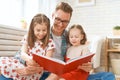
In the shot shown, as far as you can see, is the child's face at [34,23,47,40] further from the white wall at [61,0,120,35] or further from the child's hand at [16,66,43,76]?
the white wall at [61,0,120,35]

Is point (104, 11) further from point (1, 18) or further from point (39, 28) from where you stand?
point (39, 28)

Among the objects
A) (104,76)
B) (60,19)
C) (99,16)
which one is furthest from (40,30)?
(99,16)

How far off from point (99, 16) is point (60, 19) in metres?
2.19

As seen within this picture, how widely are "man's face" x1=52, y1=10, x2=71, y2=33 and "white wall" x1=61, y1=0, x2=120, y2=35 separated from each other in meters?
2.10

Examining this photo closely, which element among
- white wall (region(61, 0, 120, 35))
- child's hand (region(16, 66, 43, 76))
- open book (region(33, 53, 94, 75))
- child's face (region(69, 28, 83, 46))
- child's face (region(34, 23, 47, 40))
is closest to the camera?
open book (region(33, 53, 94, 75))

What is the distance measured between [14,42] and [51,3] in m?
1.40

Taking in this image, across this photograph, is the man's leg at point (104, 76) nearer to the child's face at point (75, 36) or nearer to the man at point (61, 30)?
the man at point (61, 30)

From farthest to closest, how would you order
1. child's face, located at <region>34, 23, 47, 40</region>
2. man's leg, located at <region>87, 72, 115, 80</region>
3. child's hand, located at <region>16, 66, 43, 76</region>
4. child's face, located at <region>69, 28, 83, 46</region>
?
child's face, located at <region>69, 28, 83, 46</region> → man's leg, located at <region>87, 72, 115, 80</region> → child's face, located at <region>34, 23, 47, 40</region> → child's hand, located at <region>16, 66, 43, 76</region>

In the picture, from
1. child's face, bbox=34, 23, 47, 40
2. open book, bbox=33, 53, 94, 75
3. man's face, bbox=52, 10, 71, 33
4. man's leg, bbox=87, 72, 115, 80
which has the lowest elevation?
man's leg, bbox=87, 72, 115, 80

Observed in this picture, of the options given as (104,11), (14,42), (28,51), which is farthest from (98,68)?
(28,51)

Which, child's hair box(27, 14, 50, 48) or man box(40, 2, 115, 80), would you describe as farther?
man box(40, 2, 115, 80)

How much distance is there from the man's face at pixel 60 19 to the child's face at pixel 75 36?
9cm

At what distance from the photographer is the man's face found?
161 centimetres

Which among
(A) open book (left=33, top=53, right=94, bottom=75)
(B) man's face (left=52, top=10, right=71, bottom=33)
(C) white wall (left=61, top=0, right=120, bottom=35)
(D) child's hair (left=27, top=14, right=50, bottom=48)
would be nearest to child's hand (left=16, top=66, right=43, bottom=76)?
(A) open book (left=33, top=53, right=94, bottom=75)
